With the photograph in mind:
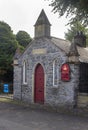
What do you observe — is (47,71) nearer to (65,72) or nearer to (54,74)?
(54,74)

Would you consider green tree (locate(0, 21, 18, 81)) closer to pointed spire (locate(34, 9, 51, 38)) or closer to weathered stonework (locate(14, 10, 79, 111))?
weathered stonework (locate(14, 10, 79, 111))

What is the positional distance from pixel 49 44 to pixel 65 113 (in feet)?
20.5

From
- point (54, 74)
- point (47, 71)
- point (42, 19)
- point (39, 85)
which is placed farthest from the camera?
point (42, 19)

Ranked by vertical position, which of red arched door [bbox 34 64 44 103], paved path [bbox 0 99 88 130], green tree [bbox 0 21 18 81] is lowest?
paved path [bbox 0 99 88 130]

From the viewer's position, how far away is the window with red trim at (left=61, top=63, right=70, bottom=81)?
712 inches

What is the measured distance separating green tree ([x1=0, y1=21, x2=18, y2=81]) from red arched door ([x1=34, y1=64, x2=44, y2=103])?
32.1 feet

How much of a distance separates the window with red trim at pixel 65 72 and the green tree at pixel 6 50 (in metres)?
12.9

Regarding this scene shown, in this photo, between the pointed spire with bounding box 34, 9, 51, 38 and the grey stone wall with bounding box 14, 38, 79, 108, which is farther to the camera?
the pointed spire with bounding box 34, 9, 51, 38

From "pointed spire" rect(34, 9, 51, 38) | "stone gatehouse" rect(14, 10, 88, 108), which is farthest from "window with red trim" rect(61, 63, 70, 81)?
"pointed spire" rect(34, 9, 51, 38)

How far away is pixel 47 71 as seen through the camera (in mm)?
19953

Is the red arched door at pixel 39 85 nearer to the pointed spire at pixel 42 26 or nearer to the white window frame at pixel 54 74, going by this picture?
the white window frame at pixel 54 74

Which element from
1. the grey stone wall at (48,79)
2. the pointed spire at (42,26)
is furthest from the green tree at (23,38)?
the pointed spire at (42,26)

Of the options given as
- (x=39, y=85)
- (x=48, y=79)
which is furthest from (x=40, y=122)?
(x=39, y=85)

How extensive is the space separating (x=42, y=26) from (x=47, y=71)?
4133mm
